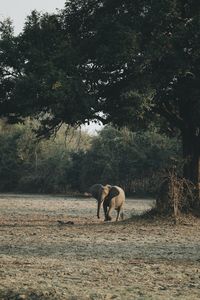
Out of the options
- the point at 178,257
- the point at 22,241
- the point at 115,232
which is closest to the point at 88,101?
the point at 115,232

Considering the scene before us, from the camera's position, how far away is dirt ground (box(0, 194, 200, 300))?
1075cm

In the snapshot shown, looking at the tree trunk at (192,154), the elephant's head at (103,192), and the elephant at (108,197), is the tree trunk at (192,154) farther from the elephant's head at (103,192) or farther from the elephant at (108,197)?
the elephant's head at (103,192)

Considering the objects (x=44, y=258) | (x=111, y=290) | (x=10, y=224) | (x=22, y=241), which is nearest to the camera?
(x=111, y=290)

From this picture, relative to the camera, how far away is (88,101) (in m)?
21.9

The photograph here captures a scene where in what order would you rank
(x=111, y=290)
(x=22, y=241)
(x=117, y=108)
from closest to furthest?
1. (x=111, y=290)
2. (x=22, y=241)
3. (x=117, y=108)

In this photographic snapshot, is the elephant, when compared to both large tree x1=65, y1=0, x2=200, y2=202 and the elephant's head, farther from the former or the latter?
large tree x1=65, y1=0, x2=200, y2=202

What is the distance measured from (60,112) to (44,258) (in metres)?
8.18

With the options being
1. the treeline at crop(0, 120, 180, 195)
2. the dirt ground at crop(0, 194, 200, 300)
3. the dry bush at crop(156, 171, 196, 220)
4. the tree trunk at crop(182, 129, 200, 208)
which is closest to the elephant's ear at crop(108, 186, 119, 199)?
the dry bush at crop(156, 171, 196, 220)

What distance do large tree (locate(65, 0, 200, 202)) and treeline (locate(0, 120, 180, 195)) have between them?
78.0 feet

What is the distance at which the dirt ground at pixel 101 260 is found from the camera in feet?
35.3

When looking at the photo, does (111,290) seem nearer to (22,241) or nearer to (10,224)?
(22,241)

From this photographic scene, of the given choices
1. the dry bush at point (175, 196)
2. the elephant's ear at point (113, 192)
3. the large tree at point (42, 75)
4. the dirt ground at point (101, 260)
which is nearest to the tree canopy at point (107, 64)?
the large tree at point (42, 75)

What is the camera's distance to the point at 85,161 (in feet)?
194

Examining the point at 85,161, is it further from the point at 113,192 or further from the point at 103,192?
the point at 103,192
